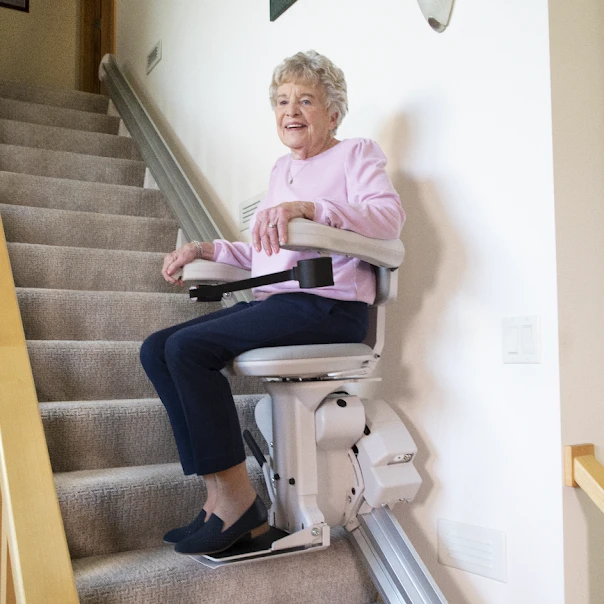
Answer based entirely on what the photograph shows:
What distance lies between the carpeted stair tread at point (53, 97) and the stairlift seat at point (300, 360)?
3.01 m

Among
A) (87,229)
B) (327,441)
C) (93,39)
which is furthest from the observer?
(93,39)

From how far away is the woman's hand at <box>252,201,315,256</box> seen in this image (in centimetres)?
122

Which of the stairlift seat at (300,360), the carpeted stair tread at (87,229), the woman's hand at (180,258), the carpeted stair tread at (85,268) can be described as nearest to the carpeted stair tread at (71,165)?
the carpeted stair tread at (87,229)

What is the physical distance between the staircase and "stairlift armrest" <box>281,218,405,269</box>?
643mm

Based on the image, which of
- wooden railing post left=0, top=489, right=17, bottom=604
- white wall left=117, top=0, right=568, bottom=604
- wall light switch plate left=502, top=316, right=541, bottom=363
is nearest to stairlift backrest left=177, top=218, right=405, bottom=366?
white wall left=117, top=0, right=568, bottom=604

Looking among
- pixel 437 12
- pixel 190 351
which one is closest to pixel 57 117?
pixel 437 12

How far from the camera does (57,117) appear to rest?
357cm

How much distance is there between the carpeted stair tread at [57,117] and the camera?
11.3 ft

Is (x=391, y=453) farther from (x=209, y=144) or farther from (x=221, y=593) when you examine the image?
(x=209, y=144)

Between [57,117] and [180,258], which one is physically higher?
[57,117]

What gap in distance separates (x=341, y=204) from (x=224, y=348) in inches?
14.4

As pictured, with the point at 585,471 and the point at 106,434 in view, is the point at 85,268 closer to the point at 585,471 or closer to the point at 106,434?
the point at 106,434

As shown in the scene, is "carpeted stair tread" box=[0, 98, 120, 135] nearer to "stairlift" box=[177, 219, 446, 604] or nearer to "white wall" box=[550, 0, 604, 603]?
"stairlift" box=[177, 219, 446, 604]

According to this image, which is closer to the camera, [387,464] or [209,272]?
[387,464]
